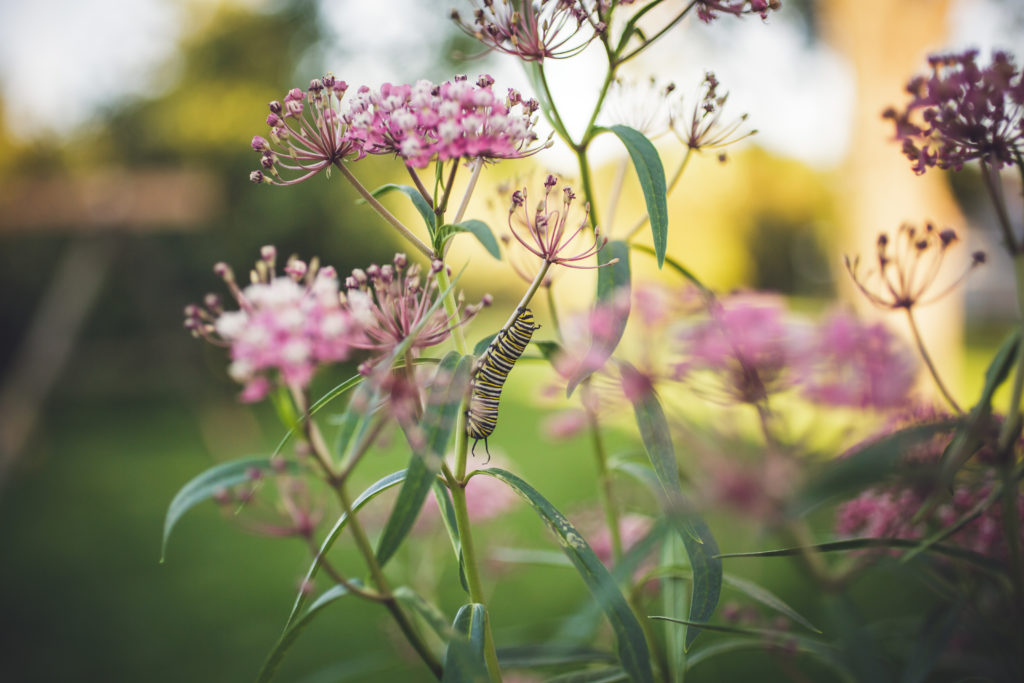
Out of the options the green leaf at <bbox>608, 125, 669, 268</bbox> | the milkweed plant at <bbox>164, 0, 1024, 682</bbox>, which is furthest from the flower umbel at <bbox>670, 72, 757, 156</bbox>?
the green leaf at <bbox>608, 125, 669, 268</bbox>

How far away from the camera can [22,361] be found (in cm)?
583

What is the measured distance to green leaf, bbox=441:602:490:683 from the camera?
0.51m

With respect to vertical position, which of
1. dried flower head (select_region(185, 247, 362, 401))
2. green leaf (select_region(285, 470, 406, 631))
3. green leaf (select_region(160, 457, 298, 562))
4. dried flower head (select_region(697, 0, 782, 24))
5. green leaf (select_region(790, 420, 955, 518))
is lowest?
green leaf (select_region(790, 420, 955, 518))

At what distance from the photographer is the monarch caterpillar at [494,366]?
0.62 m

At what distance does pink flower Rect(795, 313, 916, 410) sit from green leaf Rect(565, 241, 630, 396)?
346 millimetres

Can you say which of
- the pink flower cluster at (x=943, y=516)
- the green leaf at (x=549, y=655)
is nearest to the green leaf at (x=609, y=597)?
the green leaf at (x=549, y=655)

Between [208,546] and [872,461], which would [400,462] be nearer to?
[208,546]

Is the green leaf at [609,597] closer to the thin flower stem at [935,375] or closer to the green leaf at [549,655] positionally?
the green leaf at [549,655]

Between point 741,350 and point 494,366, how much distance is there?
13.8 inches

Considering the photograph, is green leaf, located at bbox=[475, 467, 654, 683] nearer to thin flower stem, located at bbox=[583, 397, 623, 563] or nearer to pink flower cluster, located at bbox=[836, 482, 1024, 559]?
thin flower stem, located at bbox=[583, 397, 623, 563]

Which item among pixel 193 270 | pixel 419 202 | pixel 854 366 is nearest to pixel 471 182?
pixel 419 202

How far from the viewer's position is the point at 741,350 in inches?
32.2

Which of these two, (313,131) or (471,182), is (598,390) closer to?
(471,182)

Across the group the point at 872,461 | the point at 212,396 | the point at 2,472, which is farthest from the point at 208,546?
the point at 872,461
